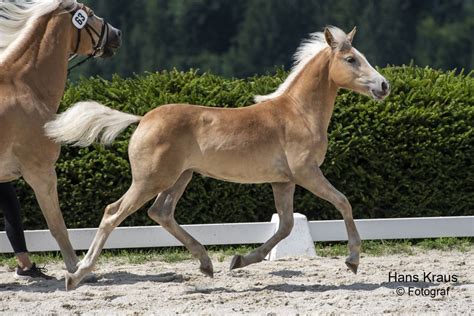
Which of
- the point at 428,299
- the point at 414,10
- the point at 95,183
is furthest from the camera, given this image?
the point at 414,10

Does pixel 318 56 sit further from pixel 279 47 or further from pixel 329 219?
pixel 279 47

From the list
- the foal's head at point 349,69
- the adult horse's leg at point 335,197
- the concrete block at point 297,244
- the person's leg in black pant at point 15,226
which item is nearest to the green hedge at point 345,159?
the concrete block at point 297,244

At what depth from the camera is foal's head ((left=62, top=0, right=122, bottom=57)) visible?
7.97 m

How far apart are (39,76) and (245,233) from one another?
2.38 meters

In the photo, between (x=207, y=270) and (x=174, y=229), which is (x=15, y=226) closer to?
(x=174, y=229)

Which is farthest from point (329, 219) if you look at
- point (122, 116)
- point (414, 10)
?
point (414, 10)

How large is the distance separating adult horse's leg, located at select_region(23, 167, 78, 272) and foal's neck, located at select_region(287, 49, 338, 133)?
194 centimetres

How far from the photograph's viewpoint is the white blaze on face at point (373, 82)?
24.4 ft

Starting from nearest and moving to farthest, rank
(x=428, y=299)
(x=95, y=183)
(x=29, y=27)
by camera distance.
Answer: (x=428, y=299)
(x=29, y=27)
(x=95, y=183)

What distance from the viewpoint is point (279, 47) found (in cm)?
3300

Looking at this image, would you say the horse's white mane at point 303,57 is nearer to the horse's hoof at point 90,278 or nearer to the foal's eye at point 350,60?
the foal's eye at point 350,60

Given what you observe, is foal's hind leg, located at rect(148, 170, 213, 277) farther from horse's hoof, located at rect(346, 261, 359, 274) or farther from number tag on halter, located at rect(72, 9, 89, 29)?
number tag on halter, located at rect(72, 9, 89, 29)

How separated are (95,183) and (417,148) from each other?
9.92 feet

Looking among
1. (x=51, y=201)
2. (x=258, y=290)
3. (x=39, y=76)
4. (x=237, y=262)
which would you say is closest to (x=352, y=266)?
(x=258, y=290)
